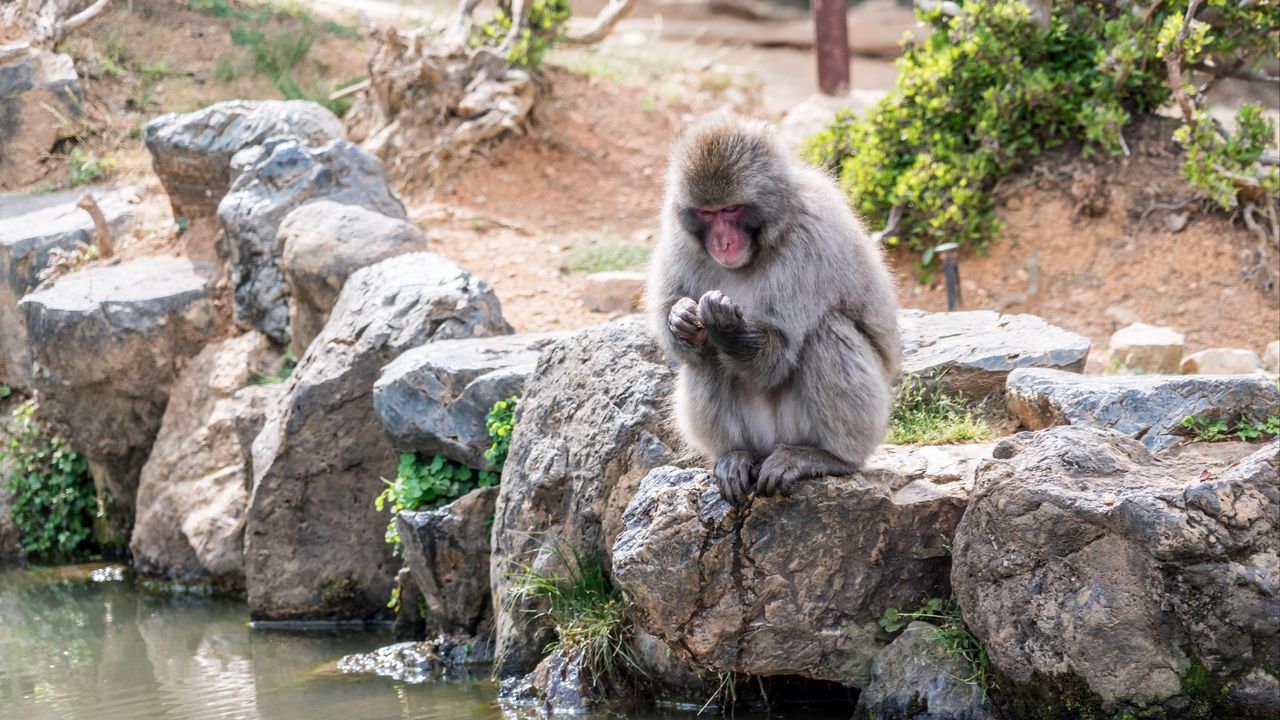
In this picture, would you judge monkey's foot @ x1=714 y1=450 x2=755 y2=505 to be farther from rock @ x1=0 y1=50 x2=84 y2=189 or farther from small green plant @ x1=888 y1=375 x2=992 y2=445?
rock @ x1=0 y1=50 x2=84 y2=189

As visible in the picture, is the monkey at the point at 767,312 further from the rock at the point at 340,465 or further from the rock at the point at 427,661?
the rock at the point at 340,465

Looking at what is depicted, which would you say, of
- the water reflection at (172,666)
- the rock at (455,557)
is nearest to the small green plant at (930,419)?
the rock at (455,557)

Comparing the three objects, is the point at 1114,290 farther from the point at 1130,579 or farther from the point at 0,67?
the point at 0,67

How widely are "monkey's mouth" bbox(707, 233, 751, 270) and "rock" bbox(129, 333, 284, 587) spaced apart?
421 centimetres

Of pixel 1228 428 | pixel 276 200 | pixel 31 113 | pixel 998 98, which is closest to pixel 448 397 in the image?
pixel 276 200

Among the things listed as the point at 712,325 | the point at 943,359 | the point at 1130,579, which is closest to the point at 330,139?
the point at 943,359

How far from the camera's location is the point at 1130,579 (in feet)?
14.3

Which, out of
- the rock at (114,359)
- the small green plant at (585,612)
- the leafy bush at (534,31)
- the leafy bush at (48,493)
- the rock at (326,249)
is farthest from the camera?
the leafy bush at (534,31)

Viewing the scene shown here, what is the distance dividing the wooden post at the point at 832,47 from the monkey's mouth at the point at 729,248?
8821mm

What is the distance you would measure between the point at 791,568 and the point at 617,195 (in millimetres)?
6489

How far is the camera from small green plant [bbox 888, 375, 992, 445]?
229 inches

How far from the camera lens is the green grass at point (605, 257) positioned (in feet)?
30.5

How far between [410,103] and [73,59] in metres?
3.92

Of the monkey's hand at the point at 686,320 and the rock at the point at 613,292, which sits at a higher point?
the monkey's hand at the point at 686,320
